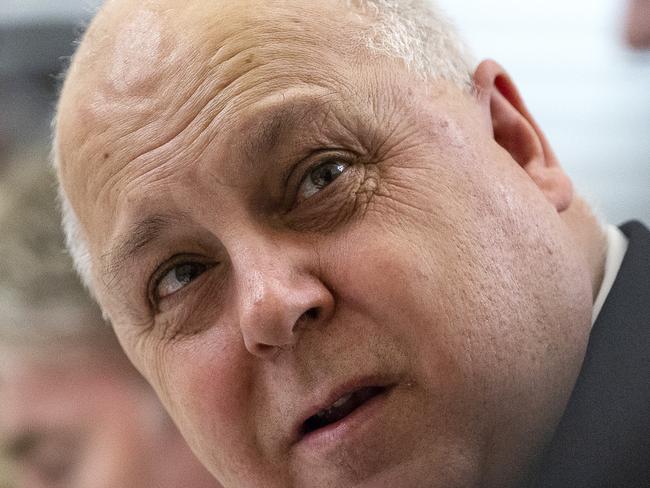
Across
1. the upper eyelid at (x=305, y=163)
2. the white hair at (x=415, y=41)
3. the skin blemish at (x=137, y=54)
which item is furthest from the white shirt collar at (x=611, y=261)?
the skin blemish at (x=137, y=54)

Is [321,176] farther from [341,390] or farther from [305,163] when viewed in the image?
[341,390]

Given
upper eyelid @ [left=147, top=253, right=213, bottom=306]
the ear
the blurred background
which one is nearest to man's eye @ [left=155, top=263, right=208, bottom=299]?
upper eyelid @ [left=147, top=253, right=213, bottom=306]

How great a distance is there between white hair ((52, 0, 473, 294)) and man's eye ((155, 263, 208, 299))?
0.23 meters

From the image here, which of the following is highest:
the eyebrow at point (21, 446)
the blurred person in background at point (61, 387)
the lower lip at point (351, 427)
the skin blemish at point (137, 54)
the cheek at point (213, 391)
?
the skin blemish at point (137, 54)

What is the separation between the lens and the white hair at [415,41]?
1.67 metres

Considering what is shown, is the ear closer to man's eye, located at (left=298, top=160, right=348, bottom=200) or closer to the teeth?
man's eye, located at (left=298, top=160, right=348, bottom=200)

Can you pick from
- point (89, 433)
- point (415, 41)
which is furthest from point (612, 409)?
point (89, 433)

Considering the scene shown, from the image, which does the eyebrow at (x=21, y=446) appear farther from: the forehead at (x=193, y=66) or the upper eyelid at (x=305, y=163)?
the upper eyelid at (x=305, y=163)

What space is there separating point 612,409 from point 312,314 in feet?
1.58

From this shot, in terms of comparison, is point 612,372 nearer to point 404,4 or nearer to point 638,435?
point 638,435

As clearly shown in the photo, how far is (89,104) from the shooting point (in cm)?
172

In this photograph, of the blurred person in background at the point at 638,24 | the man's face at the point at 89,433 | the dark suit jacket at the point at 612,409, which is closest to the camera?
the dark suit jacket at the point at 612,409

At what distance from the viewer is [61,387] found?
8.56 feet

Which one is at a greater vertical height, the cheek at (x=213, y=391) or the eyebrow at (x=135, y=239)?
the eyebrow at (x=135, y=239)
